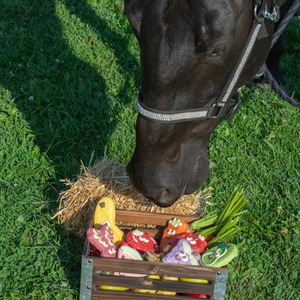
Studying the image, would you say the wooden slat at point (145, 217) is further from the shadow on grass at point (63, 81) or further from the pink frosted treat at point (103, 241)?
the shadow on grass at point (63, 81)

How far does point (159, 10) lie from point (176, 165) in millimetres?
846

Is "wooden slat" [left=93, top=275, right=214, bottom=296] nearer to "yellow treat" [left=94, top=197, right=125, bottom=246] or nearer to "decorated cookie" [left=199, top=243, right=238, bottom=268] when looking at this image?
"decorated cookie" [left=199, top=243, right=238, bottom=268]

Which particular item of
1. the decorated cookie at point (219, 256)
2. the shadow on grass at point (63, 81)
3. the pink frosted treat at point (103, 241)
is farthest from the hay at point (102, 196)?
the decorated cookie at point (219, 256)

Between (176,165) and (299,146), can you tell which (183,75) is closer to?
(176,165)

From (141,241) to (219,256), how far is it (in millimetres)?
508

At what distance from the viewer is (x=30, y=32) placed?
463cm

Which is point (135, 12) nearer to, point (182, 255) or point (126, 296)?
point (182, 255)

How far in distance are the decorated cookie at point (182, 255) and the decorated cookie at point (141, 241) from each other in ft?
0.69

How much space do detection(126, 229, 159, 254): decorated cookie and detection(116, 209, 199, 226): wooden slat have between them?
139mm

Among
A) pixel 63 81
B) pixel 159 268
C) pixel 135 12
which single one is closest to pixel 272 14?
pixel 135 12

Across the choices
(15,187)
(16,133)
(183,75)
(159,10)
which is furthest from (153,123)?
(16,133)

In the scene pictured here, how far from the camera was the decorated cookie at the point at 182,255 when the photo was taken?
1925mm

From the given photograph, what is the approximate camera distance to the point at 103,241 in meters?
1.99

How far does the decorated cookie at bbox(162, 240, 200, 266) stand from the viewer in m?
1.92
